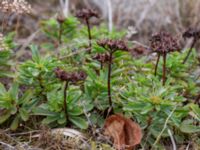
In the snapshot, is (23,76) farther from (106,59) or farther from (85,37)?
(85,37)

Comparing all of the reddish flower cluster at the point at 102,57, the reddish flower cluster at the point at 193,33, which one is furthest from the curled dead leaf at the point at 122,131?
the reddish flower cluster at the point at 193,33

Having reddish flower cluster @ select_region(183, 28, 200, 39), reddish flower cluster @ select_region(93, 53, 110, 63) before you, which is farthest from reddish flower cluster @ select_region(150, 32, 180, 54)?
reddish flower cluster @ select_region(183, 28, 200, 39)

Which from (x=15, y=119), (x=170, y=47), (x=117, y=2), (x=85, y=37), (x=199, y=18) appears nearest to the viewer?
(x=170, y=47)

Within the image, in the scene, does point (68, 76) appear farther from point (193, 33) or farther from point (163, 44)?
point (193, 33)

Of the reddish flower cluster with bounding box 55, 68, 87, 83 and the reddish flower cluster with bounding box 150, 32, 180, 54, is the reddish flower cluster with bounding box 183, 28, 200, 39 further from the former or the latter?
the reddish flower cluster with bounding box 55, 68, 87, 83

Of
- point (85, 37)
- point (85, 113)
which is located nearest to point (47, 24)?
point (85, 37)

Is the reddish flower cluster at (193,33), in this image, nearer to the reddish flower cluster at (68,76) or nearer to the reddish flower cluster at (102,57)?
the reddish flower cluster at (102,57)

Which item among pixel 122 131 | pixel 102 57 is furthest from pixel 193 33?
pixel 122 131

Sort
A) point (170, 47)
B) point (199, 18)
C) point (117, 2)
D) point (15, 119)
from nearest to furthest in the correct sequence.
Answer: point (170, 47) < point (15, 119) < point (199, 18) < point (117, 2)
